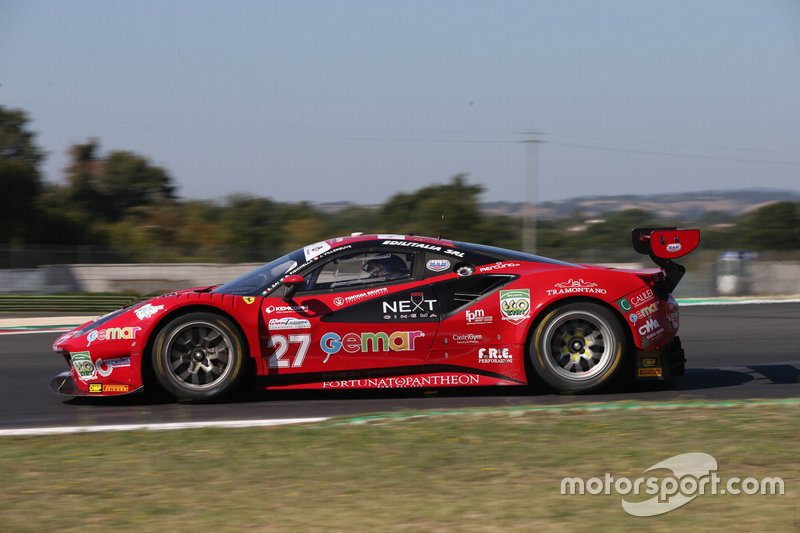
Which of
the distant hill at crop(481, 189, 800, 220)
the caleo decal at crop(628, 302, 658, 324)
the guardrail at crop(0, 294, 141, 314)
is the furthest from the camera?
the distant hill at crop(481, 189, 800, 220)

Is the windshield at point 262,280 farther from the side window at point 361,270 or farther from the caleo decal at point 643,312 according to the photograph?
the caleo decal at point 643,312

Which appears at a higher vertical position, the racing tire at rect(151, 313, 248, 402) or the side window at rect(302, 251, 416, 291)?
the side window at rect(302, 251, 416, 291)

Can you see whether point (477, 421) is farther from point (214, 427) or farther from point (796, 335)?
point (796, 335)

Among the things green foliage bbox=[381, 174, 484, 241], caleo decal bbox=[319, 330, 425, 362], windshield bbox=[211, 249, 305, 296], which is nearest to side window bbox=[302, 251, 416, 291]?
windshield bbox=[211, 249, 305, 296]

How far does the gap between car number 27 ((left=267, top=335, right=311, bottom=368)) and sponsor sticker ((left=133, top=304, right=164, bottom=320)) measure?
2.83ft

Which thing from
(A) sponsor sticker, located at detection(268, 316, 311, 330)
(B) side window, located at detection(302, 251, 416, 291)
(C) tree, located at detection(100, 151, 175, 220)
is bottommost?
(A) sponsor sticker, located at detection(268, 316, 311, 330)

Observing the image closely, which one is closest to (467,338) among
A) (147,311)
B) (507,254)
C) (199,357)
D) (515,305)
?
(515,305)

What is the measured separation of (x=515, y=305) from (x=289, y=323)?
66.7 inches

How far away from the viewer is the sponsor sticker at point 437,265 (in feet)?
22.6

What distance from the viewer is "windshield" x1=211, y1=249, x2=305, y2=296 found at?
6.78 m

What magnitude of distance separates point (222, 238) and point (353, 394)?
129 feet

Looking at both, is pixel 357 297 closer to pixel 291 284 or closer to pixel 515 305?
pixel 291 284

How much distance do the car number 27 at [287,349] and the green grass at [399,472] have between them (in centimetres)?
102

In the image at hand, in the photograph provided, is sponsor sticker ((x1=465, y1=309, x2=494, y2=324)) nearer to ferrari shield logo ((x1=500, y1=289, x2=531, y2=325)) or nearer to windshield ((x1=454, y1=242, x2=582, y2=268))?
ferrari shield logo ((x1=500, y1=289, x2=531, y2=325))
